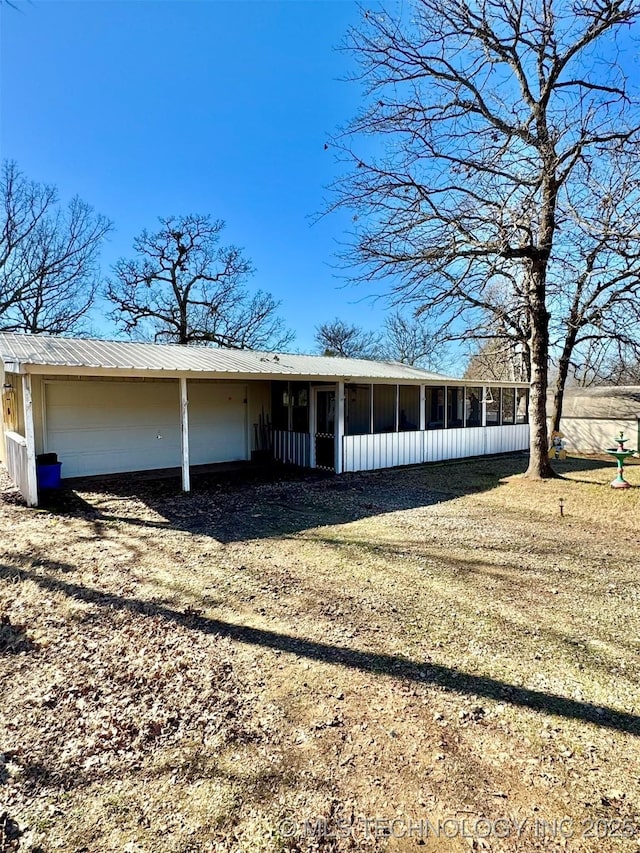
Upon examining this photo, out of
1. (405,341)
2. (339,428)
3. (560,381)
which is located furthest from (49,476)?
(405,341)

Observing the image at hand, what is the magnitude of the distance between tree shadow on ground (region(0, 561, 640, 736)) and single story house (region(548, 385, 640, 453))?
16.2 m

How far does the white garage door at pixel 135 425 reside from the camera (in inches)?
377

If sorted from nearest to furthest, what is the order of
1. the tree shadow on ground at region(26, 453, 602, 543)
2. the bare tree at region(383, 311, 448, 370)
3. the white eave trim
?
the tree shadow on ground at region(26, 453, 602, 543) < the white eave trim < the bare tree at region(383, 311, 448, 370)

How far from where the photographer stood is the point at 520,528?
637cm

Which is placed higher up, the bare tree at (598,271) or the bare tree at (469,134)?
the bare tree at (469,134)

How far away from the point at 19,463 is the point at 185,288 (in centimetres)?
1845

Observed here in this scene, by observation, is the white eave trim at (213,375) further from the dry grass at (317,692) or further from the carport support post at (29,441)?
the dry grass at (317,692)

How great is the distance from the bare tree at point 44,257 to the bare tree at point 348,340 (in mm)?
15949

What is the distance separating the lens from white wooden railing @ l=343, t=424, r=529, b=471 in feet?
35.2

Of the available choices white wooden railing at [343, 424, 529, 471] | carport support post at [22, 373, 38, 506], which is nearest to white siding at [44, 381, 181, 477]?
carport support post at [22, 373, 38, 506]

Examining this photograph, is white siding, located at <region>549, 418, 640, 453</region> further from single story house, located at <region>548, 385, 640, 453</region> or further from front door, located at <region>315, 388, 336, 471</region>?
front door, located at <region>315, 388, 336, 471</region>

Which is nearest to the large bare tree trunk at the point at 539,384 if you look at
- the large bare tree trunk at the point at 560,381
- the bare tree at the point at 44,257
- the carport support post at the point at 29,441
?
the large bare tree trunk at the point at 560,381

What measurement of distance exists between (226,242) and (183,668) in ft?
87.0

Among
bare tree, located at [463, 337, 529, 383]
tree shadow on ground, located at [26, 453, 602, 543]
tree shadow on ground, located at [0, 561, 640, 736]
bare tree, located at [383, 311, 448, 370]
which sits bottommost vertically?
tree shadow on ground, located at [0, 561, 640, 736]
